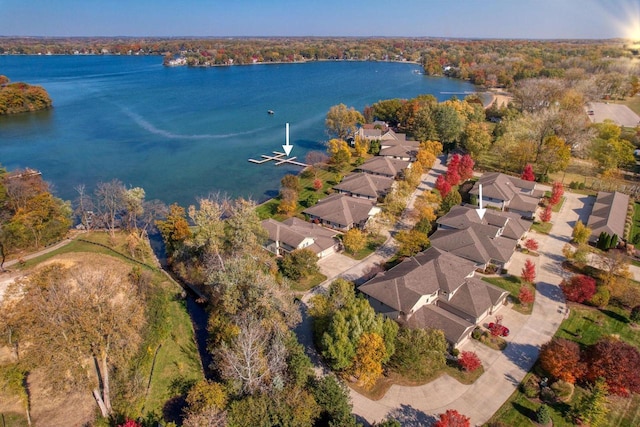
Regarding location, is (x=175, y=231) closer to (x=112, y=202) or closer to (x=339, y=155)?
(x=112, y=202)

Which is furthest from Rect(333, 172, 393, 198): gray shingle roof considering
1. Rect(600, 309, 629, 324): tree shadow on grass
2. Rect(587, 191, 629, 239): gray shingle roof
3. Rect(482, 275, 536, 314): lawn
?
Rect(600, 309, 629, 324): tree shadow on grass

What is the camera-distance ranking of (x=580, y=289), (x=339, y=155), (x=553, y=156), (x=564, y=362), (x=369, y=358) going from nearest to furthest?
(x=369, y=358)
(x=564, y=362)
(x=580, y=289)
(x=553, y=156)
(x=339, y=155)

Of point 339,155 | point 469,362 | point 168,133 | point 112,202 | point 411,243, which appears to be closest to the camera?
point 469,362

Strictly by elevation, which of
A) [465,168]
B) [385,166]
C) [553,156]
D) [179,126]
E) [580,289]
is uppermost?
[553,156]

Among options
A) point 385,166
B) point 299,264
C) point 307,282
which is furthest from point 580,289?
point 385,166

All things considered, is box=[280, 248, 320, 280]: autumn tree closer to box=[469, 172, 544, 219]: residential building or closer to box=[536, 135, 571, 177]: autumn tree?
box=[469, 172, 544, 219]: residential building

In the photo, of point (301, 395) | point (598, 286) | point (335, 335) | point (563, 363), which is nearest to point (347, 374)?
point (335, 335)

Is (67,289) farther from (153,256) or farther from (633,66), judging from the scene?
(633,66)
